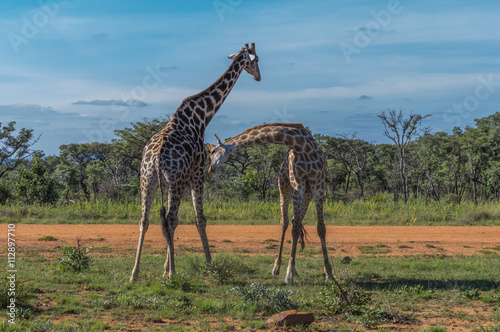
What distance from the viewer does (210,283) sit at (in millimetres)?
8344

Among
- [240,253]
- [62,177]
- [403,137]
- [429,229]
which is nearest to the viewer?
A: [240,253]

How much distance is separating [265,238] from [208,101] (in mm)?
5050

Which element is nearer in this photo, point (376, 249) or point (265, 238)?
point (376, 249)

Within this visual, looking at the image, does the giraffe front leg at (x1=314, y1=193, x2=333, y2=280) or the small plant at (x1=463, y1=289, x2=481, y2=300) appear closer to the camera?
the small plant at (x1=463, y1=289, x2=481, y2=300)

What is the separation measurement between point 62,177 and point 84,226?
11.3 metres

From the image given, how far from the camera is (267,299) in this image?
6895 millimetres

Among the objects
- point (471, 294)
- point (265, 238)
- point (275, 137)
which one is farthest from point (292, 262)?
point (265, 238)

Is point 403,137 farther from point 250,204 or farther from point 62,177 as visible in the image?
point 62,177

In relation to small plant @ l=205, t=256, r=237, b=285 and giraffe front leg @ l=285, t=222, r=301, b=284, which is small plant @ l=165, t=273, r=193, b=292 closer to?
small plant @ l=205, t=256, r=237, b=285

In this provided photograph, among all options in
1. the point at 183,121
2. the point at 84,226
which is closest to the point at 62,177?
the point at 84,226

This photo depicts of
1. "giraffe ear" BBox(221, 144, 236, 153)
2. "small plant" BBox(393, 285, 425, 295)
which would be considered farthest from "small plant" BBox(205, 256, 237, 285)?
"small plant" BBox(393, 285, 425, 295)

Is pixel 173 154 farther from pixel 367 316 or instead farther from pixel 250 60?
pixel 367 316

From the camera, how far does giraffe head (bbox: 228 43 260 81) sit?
10338 mm

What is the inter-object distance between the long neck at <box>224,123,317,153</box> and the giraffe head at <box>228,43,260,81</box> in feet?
7.41
